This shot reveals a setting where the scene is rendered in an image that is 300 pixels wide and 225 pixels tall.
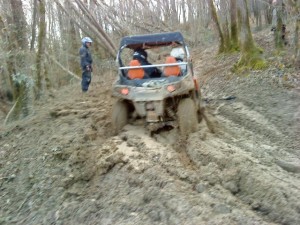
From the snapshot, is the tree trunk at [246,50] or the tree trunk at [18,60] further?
the tree trunk at [246,50]

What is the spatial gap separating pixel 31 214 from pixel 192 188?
6.65 ft

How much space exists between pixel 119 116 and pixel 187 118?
116cm

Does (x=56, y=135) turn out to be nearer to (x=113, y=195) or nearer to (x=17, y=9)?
(x=113, y=195)

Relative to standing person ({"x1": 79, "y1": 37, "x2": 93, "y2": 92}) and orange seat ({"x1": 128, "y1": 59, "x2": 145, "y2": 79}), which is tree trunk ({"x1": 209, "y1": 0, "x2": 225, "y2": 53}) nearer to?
standing person ({"x1": 79, "y1": 37, "x2": 93, "y2": 92})

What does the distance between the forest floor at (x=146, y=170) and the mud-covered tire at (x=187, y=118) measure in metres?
0.13

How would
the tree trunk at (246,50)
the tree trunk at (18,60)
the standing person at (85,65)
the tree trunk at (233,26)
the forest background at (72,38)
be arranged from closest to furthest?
1. the tree trunk at (18,60)
2. the forest background at (72,38)
3. the standing person at (85,65)
4. the tree trunk at (246,50)
5. the tree trunk at (233,26)

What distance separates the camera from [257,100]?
10250mm

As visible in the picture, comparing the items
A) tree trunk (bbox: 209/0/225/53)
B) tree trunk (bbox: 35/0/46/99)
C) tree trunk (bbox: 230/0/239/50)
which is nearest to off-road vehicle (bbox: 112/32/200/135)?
tree trunk (bbox: 35/0/46/99)

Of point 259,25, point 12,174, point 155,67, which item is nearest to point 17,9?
point 155,67

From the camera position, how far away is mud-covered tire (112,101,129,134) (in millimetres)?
7578

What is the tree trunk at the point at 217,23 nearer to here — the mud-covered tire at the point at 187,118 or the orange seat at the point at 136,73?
the orange seat at the point at 136,73

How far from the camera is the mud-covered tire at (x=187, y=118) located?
7277 millimetres

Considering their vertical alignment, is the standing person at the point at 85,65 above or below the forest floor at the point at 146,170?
above

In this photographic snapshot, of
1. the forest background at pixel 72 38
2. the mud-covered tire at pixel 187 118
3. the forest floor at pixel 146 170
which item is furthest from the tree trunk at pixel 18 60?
A: the mud-covered tire at pixel 187 118
